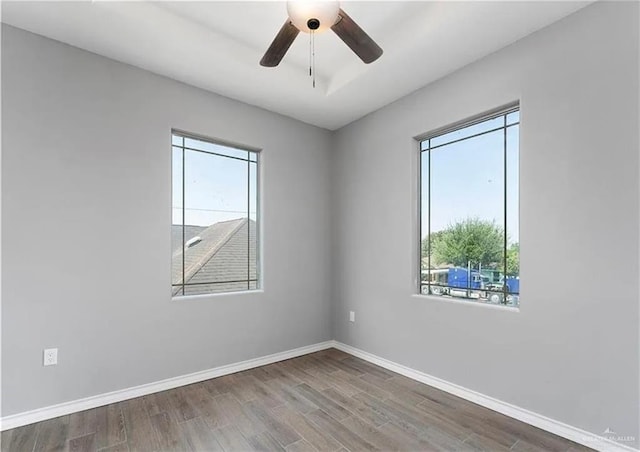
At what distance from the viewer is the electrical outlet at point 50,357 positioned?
238 cm

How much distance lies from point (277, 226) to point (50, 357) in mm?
2190

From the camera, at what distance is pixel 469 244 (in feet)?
9.41

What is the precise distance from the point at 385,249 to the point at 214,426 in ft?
7.14

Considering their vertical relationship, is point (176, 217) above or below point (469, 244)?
above

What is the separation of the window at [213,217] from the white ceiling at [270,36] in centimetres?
65

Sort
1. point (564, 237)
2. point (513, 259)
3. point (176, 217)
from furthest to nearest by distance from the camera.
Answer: point (176, 217)
point (513, 259)
point (564, 237)

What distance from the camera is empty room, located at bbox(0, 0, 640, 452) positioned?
2.07 m

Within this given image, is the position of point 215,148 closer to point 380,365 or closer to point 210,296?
point 210,296

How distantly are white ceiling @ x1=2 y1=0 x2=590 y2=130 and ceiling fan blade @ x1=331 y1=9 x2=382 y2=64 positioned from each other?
63cm

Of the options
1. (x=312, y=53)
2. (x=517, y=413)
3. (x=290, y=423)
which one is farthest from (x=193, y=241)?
(x=517, y=413)

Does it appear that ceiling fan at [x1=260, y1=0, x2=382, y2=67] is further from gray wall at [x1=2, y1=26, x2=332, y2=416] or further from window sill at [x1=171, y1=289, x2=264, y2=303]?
window sill at [x1=171, y1=289, x2=264, y2=303]

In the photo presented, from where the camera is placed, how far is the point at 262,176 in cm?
364

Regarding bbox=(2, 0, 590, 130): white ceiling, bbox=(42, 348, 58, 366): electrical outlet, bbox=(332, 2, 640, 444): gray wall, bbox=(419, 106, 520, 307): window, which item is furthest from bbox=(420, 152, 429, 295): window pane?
bbox=(42, 348, 58, 366): electrical outlet

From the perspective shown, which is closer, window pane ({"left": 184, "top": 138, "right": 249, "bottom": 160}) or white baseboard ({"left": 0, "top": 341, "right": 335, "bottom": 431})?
white baseboard ({"left": 0, "top": 341, "right": 335, "bottom": 431})
